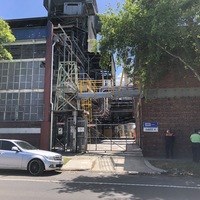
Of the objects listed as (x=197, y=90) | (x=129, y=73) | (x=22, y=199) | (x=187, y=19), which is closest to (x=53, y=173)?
(x=22, y=199)

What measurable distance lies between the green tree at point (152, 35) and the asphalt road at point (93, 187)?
18.3 feet

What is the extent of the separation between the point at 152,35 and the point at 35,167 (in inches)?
283

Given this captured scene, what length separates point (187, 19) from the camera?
11859mm

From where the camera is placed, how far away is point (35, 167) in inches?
438

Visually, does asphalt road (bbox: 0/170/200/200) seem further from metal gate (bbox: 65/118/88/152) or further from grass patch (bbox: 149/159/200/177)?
metal gate (bbox: 65/118/88/152)

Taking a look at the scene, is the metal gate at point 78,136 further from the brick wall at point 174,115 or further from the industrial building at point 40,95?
the brick wall at point 174,115

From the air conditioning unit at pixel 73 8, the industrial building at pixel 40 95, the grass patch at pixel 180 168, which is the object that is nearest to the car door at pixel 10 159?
the grass patch at pixel 180 168

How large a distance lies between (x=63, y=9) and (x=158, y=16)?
27561 mm

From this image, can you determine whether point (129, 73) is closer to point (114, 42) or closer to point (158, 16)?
point (114, 42)

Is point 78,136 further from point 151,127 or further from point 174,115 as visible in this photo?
point 174,115

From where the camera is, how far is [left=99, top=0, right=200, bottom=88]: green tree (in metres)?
11.4

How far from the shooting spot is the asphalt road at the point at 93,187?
24.3ft

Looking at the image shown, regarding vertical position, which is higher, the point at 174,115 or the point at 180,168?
the point at 174,115

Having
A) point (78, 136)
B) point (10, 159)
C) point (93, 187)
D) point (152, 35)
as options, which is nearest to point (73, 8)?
point (78, 136)
